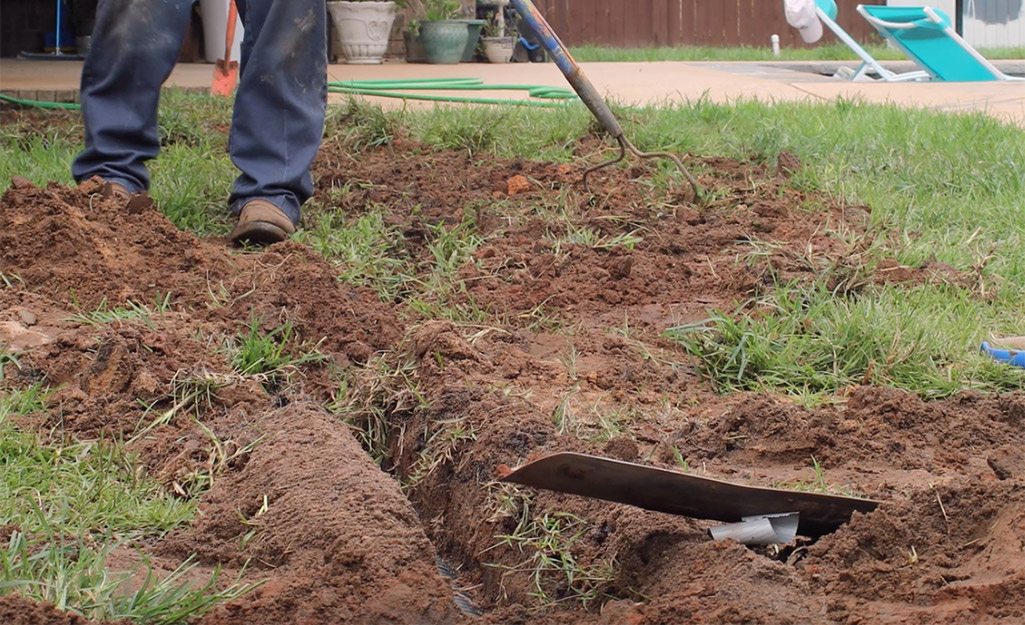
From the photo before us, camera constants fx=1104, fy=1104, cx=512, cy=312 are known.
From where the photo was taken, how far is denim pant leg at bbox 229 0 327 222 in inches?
131

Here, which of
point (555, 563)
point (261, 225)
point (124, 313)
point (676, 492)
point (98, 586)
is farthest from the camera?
point (261, 225)

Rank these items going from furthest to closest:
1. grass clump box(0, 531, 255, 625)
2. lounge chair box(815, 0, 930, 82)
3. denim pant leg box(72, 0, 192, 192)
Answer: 1. lounge chair box(815, 0, 930, 82)
2. denim pant leg box(72, 0, 192, 192)
3. grass clump box(0, 531, 255, 625)

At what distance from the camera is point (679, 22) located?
14391mm

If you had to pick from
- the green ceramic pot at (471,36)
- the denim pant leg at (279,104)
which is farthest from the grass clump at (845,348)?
the green ceramic pot at (471,36)

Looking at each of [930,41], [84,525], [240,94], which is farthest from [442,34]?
[84,525]

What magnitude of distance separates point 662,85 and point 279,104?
3710mm

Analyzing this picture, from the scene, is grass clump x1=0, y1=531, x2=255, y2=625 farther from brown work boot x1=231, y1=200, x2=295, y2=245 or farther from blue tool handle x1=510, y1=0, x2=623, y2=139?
blue tool handle x1=510, y1=0, x2=623, y2=139

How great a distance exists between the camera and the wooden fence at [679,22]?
45.6 feet

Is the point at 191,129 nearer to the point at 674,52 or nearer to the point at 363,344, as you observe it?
the point at 363,344

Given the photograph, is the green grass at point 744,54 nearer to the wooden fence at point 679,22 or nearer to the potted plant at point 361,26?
the wooden fence at point 679,22

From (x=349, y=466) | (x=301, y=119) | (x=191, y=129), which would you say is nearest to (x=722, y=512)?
(x=349, y=466)

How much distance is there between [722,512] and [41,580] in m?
0.97

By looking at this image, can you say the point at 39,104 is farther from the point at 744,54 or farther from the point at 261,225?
the point at 744,54

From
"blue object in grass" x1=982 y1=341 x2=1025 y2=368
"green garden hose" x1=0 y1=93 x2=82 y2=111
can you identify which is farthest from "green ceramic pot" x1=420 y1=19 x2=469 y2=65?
"blue object in grass" x1=982 y1=341 x2=1025 y2=368
